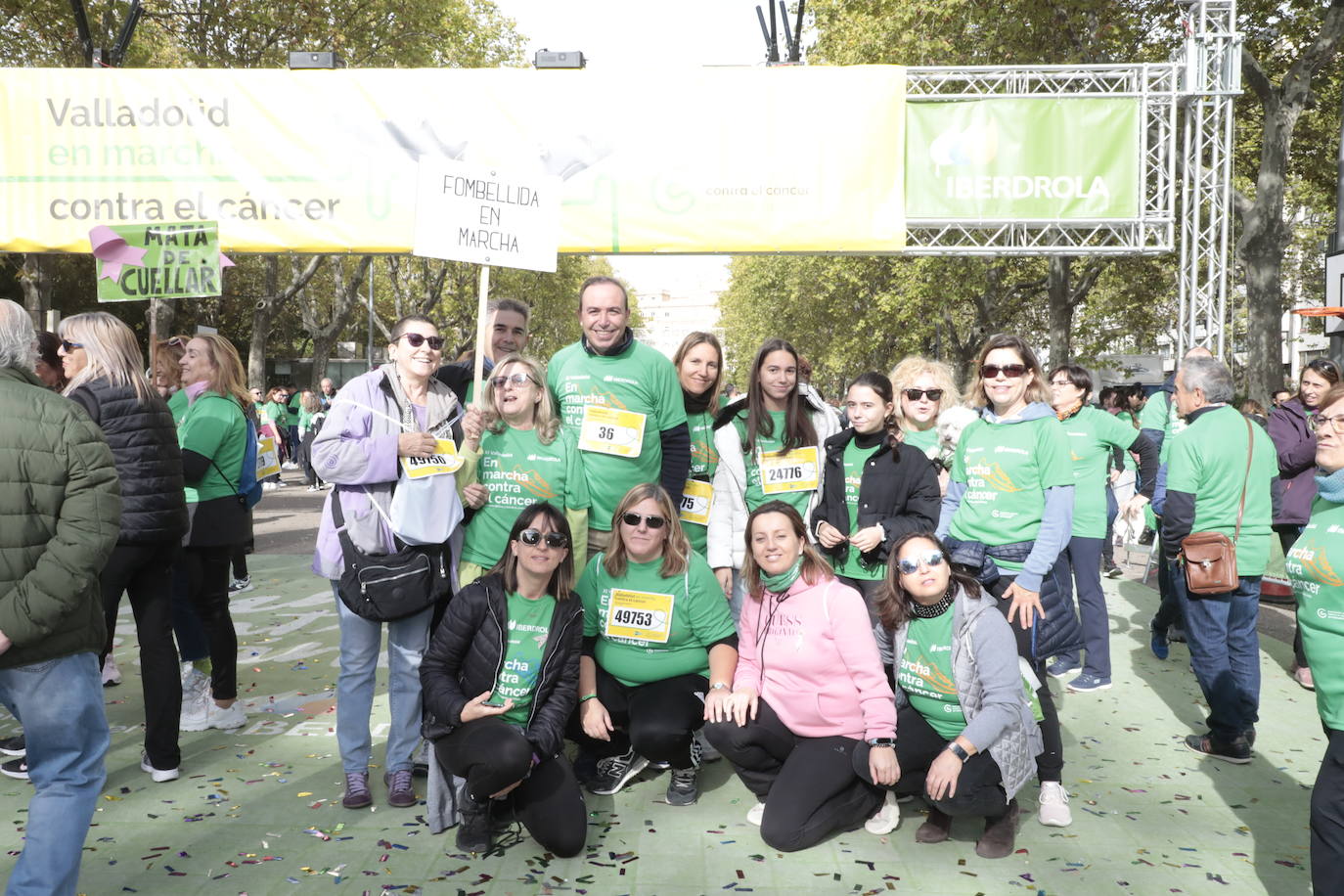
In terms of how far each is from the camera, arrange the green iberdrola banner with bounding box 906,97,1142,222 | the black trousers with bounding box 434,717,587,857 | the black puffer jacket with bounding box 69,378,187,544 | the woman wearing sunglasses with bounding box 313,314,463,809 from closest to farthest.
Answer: the black trousers with bounding box 434,717,587,857 < the woman wearing sunglasses with bounding box 313,314,463,809 < the black puffer jacket with bounding box 69,378,187,544 < the green iberdrola banner with bounding box 906,97,1142,222

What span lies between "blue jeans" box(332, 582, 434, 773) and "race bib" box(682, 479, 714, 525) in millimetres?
1398

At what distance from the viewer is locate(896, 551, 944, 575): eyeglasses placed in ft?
12.5

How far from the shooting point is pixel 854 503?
4.70 metres

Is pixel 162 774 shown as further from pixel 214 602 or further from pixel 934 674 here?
pixel 934 674

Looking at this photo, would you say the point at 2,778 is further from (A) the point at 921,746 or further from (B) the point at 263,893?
(A) the point at 921,746

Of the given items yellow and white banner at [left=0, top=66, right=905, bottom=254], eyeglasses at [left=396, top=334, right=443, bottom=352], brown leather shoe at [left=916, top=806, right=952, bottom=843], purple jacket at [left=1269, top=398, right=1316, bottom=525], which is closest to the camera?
brown leather shoe at [left=916, top=806, right=952, bottom=843]

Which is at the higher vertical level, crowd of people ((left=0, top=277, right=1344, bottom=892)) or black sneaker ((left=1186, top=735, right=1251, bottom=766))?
crowd of people ((left=0, top=277, right=1344, bottom=892))

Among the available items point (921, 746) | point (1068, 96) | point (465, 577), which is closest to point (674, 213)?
point (1068, 96)

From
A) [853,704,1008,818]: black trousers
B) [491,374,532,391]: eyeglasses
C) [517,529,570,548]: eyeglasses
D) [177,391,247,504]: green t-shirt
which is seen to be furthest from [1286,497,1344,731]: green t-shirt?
[177,391,247,504]: green t-shirt

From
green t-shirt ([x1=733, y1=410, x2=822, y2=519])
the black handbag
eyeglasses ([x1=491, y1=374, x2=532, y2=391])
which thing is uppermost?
eyeglasses ([x1=491, y1=374, x2=532, y2=391])

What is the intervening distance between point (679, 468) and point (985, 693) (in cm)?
174

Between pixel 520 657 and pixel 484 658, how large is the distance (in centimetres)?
14

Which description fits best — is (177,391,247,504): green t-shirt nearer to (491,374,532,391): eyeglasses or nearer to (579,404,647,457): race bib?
(491,374,532,391): eyeglasses

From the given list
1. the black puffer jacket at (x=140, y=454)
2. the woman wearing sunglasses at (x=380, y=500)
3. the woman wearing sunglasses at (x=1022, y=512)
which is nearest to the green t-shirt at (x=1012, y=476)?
the woman wearing sunglasses at (x=1022, y=512)
